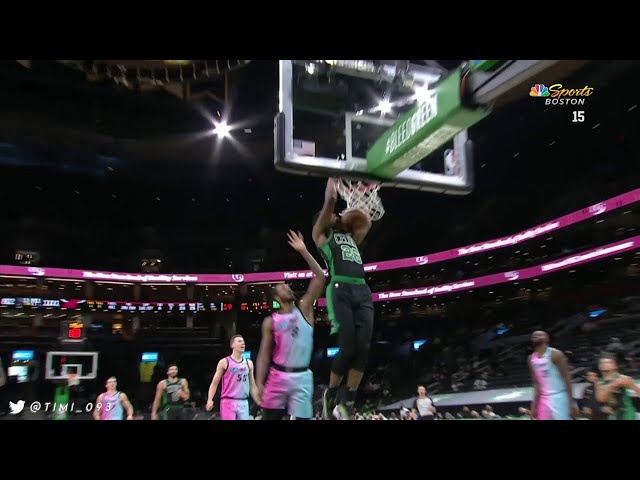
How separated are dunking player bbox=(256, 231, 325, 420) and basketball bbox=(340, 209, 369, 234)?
454mm

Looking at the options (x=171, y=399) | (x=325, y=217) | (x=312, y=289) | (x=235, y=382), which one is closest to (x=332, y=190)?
(x=325, y=217)

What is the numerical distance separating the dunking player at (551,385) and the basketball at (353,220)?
2.01 m

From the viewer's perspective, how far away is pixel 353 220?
Result: 16.6 ft

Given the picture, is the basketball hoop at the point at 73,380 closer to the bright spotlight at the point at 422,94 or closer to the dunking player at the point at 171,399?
the dunking player at the point at 171,399

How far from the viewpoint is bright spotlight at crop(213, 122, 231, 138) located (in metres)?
8.76

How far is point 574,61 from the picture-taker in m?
3.50

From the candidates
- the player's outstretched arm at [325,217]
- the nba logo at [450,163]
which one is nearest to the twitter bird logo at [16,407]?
the player's outstretched arm at [325,217]

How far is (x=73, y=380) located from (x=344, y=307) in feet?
19.0

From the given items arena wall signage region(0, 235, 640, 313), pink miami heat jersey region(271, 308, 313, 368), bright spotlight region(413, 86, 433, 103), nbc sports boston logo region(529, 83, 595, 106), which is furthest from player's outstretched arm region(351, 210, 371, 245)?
arena wall signage region(0, 235, 640, 313)

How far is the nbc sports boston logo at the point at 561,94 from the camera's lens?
7.51 meters

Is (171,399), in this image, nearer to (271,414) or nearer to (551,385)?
(271,414)
